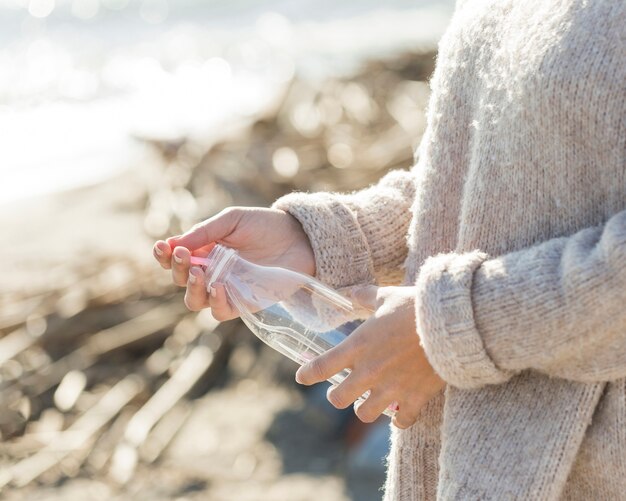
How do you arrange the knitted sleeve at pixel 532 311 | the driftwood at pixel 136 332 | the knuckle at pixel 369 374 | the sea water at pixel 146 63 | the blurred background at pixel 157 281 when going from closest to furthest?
the knitted sleeve at pixel 532 311 < the knuckle at pixel 369 374 < the blurred background at pixel 157 281 < the driftwood at pixel 136 332 < the sea water at pixel 146 63

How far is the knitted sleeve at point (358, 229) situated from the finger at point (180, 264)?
206mm

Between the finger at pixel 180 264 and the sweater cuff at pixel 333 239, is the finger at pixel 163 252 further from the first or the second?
the sweater cuff at pixel 333 239

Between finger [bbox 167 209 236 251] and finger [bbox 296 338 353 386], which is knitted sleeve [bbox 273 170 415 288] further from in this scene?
finger [bbox 296 338 353 386]

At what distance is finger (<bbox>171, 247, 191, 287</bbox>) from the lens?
1690 millimetres

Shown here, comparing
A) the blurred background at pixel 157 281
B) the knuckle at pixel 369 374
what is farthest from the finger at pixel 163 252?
the blurred background at pixel 157 281

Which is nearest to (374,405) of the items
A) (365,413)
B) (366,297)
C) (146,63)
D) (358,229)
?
(365,413)

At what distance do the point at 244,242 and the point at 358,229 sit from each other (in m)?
0.22

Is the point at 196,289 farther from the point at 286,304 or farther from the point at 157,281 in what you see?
the point at 157,281

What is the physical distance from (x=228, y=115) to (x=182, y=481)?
6.23 metres

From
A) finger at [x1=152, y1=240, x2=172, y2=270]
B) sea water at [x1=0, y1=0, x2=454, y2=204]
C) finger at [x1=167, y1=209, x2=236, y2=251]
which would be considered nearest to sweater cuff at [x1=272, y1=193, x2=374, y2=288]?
finger at [x1=167, y1=209, x2=236, y2=251]

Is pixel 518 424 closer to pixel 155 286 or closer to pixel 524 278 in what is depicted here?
pixel 524 278

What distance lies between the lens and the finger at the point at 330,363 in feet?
4.67

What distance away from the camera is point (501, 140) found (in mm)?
1395

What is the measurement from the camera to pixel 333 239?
171cm
